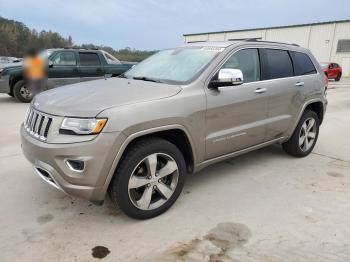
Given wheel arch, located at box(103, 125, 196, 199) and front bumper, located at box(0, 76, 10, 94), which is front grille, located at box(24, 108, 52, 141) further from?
front bumper, located at box(0, 76, 10, 94)

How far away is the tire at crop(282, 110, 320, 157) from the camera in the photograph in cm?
491

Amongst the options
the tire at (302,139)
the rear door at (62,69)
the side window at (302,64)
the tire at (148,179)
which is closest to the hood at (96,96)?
the tire at (148,179)

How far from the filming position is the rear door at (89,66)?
10555mm

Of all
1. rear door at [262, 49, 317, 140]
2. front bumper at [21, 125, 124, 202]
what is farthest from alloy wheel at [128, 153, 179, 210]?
rear door at [262, 49, 317, 140]

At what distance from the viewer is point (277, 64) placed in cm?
445

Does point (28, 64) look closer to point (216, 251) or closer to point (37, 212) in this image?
point (37, 212)

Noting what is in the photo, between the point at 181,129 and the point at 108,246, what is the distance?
1.28 m

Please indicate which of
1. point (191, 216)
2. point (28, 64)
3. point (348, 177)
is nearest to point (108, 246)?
point (191, 216)

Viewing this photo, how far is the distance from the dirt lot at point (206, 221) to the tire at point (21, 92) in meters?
6.04

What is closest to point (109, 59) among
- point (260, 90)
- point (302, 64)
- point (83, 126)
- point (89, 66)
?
point (89, 66)

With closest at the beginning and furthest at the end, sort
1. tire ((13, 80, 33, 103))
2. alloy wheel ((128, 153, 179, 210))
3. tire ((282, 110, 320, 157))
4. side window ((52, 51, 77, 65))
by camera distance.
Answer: alloy wheel ((128, 153, 179, 210)) < tire ((282, 110, 320, 157)) < tire ((13, 80, 33, 103)) < side window ((52, 51, 77, 65))

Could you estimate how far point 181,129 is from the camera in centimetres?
323

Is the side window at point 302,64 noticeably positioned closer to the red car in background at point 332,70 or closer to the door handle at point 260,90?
the door handle at point 260,90

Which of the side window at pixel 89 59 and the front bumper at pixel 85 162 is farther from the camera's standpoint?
the side window at pixel 89 59
